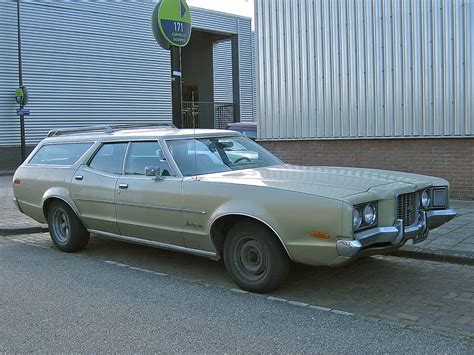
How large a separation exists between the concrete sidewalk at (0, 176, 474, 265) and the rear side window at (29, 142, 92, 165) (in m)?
1.61

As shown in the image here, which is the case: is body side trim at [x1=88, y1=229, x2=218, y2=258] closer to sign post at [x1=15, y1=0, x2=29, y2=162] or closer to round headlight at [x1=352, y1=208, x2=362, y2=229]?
round headlight at [x1=352, y1=208, x2=362, y2=229]

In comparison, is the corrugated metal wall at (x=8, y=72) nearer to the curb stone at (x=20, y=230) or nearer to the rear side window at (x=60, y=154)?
the curb stone at (x=20, y=230)

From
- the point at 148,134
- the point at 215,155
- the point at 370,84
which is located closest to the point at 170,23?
the point at 148,134

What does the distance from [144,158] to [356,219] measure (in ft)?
8.83

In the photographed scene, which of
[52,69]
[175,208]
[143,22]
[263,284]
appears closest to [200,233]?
[175,208]

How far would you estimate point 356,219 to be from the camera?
14.8 ft

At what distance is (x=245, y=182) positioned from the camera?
16.8ft

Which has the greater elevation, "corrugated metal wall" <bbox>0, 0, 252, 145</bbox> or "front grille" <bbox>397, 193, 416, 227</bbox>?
"corrugated metal wall" <bbox>0, 0, 252, 145</bbox>

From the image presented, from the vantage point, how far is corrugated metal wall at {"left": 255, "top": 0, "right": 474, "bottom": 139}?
31.3ft

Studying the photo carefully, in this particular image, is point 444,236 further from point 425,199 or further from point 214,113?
point 214,113

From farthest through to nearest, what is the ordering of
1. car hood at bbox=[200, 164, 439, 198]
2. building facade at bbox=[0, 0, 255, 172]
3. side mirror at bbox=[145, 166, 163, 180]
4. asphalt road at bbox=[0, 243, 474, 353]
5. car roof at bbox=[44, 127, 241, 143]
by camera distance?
building facade at bbox=[0, 0, 255, 172], car roof at bbox=[44, 127, 241, 143], side mirror at bbox=[145, 166, 163, 180], car hood at bbox=[200, 164, 439, 198], asphalt road at bbox=[0, 243, 474, 353]

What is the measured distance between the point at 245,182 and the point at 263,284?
0.97 meters

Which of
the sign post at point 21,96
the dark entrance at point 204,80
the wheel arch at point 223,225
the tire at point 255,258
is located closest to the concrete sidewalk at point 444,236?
the tire at point 255,258

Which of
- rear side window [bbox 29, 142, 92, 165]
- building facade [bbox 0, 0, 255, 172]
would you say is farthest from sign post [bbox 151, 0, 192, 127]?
building facade [bbox 0, 0, 255, 172]
